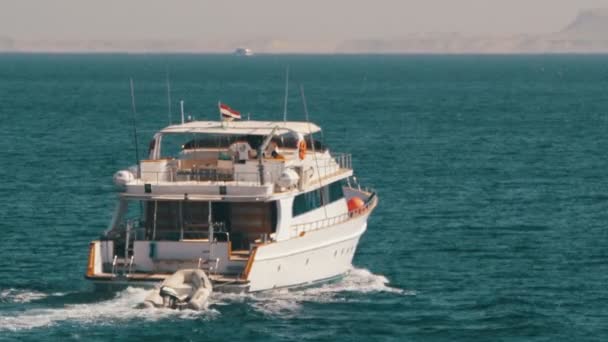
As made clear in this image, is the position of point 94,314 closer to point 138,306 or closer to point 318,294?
point 138,306

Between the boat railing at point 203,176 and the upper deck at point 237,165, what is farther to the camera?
A: the boat railing at point 203,176

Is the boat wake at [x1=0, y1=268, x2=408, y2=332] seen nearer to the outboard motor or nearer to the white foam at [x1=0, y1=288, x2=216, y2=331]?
the white foam at [x1=0, y1=288, x2=216, y2=331]

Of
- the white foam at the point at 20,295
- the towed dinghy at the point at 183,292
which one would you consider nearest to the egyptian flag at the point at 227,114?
the towed dinghy at the point at 183,292

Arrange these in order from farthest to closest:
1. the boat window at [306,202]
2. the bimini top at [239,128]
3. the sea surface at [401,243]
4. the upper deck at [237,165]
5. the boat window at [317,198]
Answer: the bimini top at [239,128]
the boat window at [317,198]
the boat window at [306,202]
the upper deck at [237,165]
the sea surface at [401,243]

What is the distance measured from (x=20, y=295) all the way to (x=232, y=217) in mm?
6816

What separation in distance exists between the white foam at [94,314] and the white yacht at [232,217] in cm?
114

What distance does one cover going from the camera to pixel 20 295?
4400 cm

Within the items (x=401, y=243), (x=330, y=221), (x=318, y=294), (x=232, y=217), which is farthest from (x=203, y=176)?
(x=401, y=243)

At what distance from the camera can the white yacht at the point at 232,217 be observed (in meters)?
43.4

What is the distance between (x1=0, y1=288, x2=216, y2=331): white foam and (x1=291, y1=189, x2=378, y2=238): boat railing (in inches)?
221

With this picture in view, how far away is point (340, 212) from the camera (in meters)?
49.8

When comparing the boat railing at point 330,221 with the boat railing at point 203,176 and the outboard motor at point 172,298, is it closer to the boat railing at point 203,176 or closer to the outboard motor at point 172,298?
the boat railing at point 203,176

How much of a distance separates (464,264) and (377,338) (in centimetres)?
1231

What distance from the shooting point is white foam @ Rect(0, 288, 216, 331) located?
3984 centimetres
